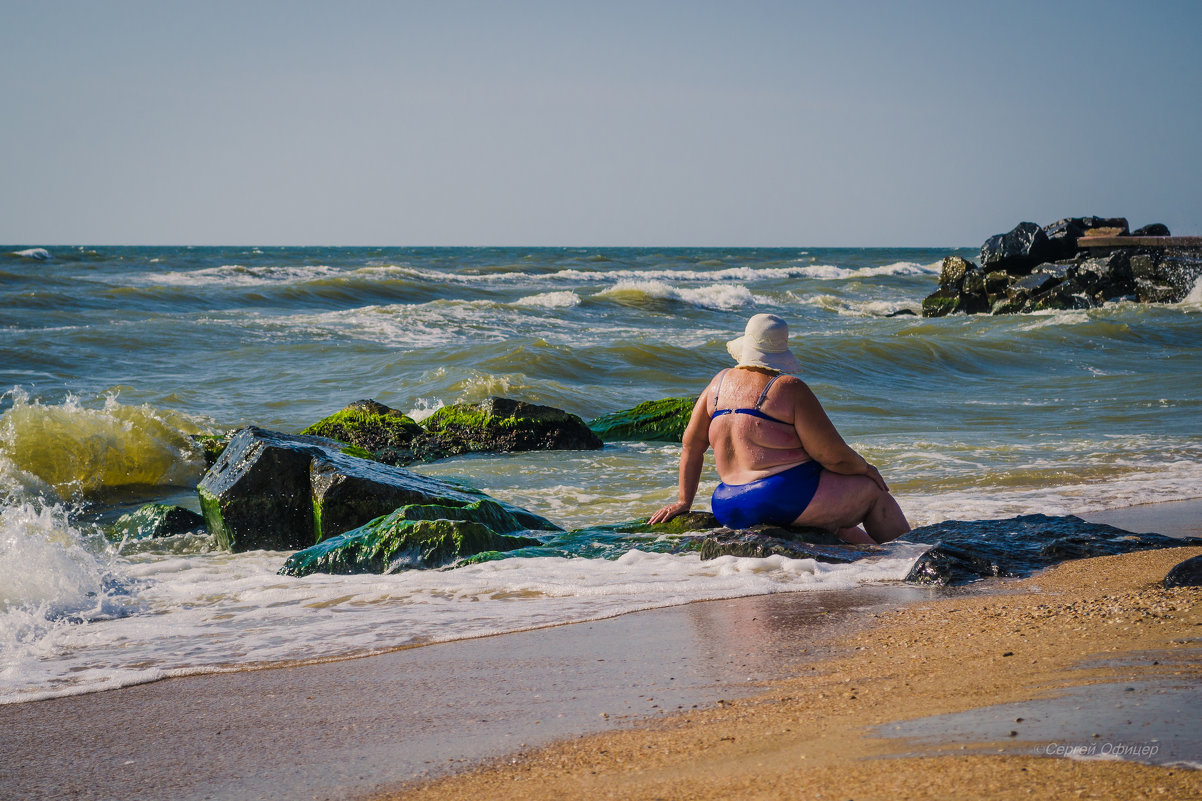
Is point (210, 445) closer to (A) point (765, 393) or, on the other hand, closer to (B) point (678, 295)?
(A) point (765, 393)

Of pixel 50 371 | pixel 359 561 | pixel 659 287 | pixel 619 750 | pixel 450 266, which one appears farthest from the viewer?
pixel 450 266

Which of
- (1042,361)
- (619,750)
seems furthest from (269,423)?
(1042,361)

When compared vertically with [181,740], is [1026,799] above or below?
above

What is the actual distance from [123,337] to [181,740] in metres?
17.7

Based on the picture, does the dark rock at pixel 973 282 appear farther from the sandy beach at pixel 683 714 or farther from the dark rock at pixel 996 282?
the sandy beach at pixel 683 714

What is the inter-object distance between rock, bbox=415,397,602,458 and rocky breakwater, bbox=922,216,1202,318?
19.6 meters

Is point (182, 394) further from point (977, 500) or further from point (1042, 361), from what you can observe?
point (1042, 361)

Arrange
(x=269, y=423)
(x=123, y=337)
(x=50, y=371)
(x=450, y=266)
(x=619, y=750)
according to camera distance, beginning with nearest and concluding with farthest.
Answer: (x=619, y=750), (x=269, y=423), (x=50, y=371), (x=123, y=337), (x=450, y=266)

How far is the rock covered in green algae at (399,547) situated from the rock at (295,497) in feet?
2.32

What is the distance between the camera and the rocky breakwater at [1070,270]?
2572cm

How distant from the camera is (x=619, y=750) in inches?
104

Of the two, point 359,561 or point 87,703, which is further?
point 359,561

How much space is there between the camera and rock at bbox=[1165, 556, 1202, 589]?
153 inches

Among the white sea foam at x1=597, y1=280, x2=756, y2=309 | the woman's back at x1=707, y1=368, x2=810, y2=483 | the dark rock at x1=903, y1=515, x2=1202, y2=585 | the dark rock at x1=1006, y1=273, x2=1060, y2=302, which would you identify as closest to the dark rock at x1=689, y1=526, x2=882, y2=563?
the woman's back at x1=707, y1=368, x2=810, y2=483
